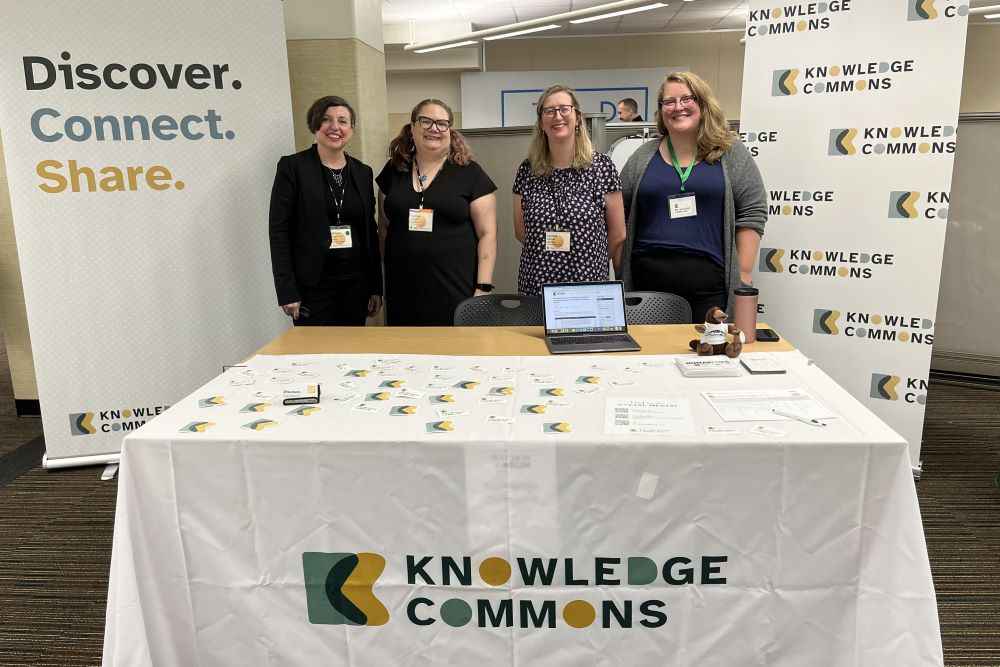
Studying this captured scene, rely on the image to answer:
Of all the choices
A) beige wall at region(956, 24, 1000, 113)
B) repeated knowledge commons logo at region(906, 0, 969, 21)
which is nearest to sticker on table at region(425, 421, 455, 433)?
repeated knowledge commons logo at region(906, 0, 969, 21)

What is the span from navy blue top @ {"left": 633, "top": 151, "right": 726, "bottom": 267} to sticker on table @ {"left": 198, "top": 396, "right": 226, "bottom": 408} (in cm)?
160

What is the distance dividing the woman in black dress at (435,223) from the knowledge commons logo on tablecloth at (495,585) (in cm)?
153

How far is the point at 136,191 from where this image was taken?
2984 mm

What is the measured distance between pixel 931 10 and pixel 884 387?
1.46 metres

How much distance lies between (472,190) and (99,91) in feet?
5.07

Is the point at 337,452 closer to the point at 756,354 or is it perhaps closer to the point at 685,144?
the point at 756,354

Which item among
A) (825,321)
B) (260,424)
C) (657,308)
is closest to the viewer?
(260,424)

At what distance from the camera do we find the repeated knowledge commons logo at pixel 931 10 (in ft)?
8.63

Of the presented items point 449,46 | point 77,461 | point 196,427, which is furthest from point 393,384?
point 449,46

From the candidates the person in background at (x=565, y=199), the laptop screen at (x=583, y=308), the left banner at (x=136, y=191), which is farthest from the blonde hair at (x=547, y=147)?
the left banner at (x=136, y=191)

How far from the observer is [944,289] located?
14.1ft

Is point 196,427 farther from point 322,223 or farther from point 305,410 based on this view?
point 322,223

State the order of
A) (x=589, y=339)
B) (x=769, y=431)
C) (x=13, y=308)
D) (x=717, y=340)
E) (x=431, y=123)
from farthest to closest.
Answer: (x=13, y=308) → (x=431, y=123) → (x=589, y=339) → (x=717, y=340) → (x=769, y=431)

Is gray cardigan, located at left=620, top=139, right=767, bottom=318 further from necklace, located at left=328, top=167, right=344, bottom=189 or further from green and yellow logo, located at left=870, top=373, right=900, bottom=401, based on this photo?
necklace, located at left=328, top=167, right=344, bottom=189
